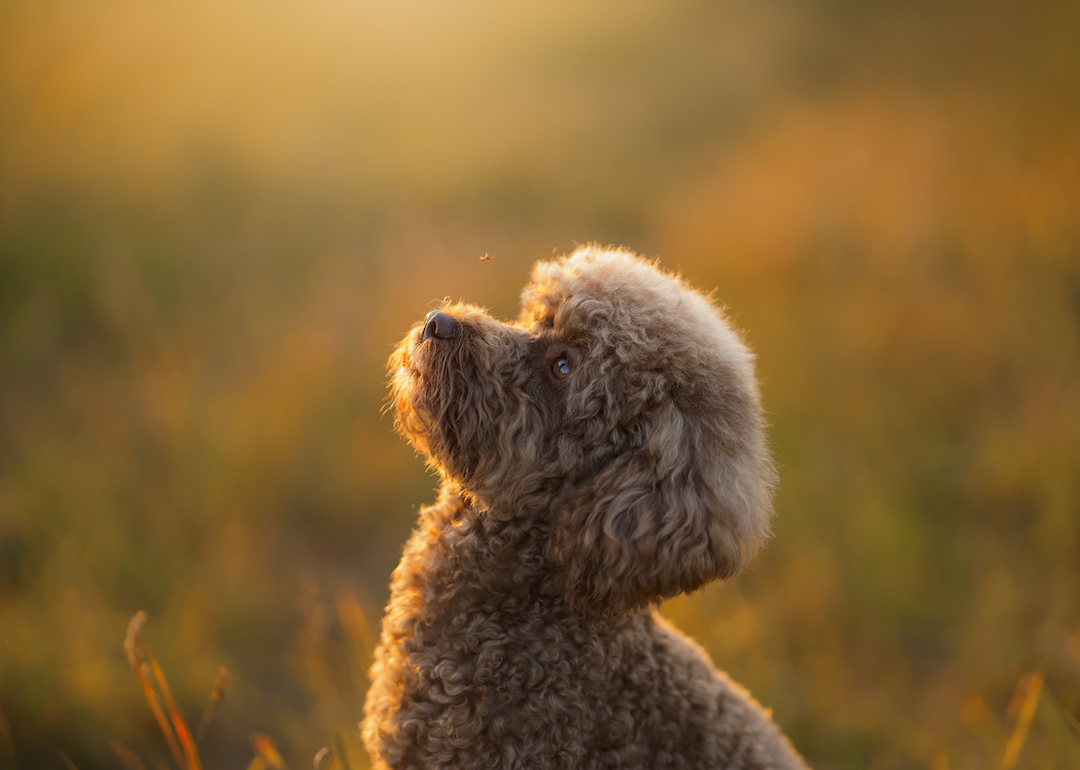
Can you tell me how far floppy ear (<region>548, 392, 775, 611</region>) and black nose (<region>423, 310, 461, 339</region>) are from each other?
1.70 ft

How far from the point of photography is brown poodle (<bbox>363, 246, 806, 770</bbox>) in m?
1.61

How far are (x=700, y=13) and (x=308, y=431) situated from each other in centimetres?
1199

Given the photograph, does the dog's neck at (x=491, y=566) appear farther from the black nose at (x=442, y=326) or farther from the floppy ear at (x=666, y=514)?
the black nose at (x=442, y=326)

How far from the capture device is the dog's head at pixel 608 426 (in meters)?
1.57

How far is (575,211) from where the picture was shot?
7.80 m

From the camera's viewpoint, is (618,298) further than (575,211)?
No

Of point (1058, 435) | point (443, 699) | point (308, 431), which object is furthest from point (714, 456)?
point (1058, 435)

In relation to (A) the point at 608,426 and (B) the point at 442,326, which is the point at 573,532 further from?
(B) the point at 442,326

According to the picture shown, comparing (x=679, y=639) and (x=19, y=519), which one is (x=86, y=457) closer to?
(x=19, y=519)

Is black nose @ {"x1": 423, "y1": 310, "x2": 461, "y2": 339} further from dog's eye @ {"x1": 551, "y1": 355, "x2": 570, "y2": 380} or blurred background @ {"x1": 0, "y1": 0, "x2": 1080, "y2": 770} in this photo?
blurred background @ {"x1": 0, "y1": 0, "x2": 1080, "y2": 770}

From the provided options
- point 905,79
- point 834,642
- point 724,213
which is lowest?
point 834,642

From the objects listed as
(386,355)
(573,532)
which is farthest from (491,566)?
(386,355)

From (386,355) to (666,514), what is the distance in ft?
11.2

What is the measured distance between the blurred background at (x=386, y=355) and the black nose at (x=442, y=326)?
118 cm
